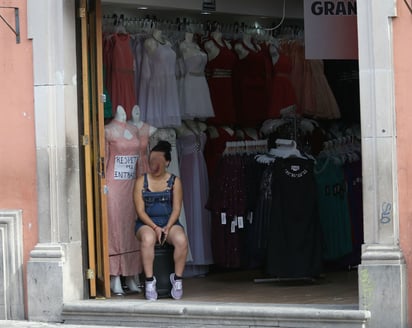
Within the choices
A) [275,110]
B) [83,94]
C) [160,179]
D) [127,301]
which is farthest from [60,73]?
[275,110]

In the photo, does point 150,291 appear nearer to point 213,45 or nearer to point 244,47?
point 213,45

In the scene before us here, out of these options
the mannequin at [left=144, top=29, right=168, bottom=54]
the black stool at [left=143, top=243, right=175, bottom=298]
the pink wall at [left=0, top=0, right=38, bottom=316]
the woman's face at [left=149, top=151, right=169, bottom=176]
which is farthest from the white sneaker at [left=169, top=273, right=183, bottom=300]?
the mannequin at [left=144, top=29, right=168, bottom=54]

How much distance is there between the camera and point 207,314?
10.7 m

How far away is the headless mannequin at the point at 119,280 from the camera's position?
40.1ft

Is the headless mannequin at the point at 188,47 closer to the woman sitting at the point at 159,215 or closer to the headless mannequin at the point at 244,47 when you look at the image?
the headless mannequin at the point at 244,47

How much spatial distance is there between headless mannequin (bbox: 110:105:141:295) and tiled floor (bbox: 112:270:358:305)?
0.14 metres

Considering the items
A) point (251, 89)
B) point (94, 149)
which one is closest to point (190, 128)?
point (251, 89)

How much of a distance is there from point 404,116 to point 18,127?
3747mm

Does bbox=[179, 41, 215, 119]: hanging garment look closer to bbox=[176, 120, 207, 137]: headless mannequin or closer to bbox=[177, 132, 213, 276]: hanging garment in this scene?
bbox=[176, 120, 207, 137]: headless mannequin

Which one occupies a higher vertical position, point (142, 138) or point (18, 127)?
point (18, 127)

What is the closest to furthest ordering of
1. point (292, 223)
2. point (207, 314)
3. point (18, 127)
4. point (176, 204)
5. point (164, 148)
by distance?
point (207, 314)
point (18, 127)
point (176, 204)
point (164, 148)
point (292, 223)

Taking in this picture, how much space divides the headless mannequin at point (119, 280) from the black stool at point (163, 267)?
54 centimetres

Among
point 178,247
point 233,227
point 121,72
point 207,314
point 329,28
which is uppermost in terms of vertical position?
point 329,28

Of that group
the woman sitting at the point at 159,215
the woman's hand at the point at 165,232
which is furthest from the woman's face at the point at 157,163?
the woman's hand at the point at 165,232
